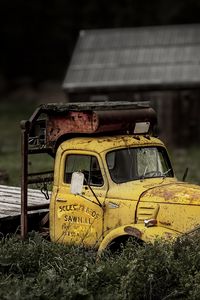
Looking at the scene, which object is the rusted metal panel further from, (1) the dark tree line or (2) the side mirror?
(1) the dark tree line

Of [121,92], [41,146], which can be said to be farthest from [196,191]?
[121,92]

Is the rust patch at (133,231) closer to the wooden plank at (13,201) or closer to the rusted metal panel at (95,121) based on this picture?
the rusted metal panel at (95,121)

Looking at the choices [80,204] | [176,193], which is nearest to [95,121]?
[80,204]

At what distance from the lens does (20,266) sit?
8.43 meters

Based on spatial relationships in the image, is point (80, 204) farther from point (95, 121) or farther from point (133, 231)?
point (95, 121)

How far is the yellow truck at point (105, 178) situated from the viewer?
8945mm

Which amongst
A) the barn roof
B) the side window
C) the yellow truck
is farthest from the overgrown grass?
the barn roof

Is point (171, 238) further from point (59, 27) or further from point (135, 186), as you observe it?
point (59, 27)

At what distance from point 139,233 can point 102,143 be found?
4.19 ft

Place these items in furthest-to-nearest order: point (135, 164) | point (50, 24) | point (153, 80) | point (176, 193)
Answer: point (50, 24), point (153, 80), point (135, 164), point (176, 193)

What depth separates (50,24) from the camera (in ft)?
168

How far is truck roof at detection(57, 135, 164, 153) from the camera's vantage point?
31.0 feet

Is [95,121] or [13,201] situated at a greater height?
[95,121]

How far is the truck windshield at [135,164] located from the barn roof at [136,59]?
1906cm
